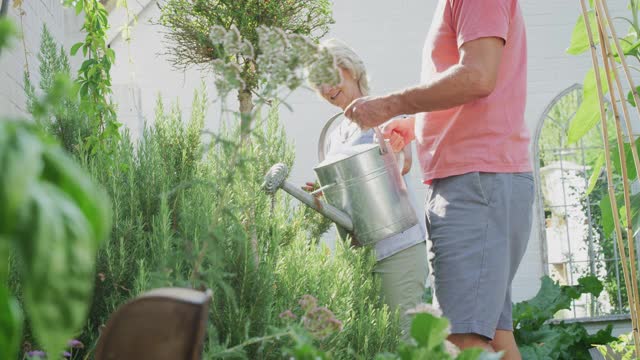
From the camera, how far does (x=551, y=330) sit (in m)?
4.07

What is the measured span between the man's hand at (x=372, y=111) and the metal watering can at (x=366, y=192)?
1.77ft

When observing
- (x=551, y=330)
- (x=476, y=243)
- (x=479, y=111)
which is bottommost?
(x=551, y=330)

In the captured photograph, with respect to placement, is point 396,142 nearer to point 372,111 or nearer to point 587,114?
point 587,114

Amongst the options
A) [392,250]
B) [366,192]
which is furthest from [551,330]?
[366,192]

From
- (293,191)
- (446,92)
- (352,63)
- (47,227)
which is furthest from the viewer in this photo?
(352,63)

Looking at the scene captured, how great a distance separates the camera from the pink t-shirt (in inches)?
67.5

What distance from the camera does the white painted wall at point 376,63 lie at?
666 centimetres

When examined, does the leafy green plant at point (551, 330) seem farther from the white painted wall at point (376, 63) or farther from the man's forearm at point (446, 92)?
the man's forearm at point (446, 92)

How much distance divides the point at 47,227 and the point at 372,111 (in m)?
1.41

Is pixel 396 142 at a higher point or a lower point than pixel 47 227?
higher

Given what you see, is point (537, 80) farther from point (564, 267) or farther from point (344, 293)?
point (344, 293)

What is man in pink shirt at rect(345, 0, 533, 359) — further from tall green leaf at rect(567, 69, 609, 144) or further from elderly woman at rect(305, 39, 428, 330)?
elderly woman at rect(305, 39, 428, 330)

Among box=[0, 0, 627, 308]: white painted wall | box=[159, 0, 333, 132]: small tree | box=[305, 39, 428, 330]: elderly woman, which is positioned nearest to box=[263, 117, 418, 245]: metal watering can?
box=[305, 39, 428, 330]: elderly woman

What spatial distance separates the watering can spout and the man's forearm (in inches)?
22.8
